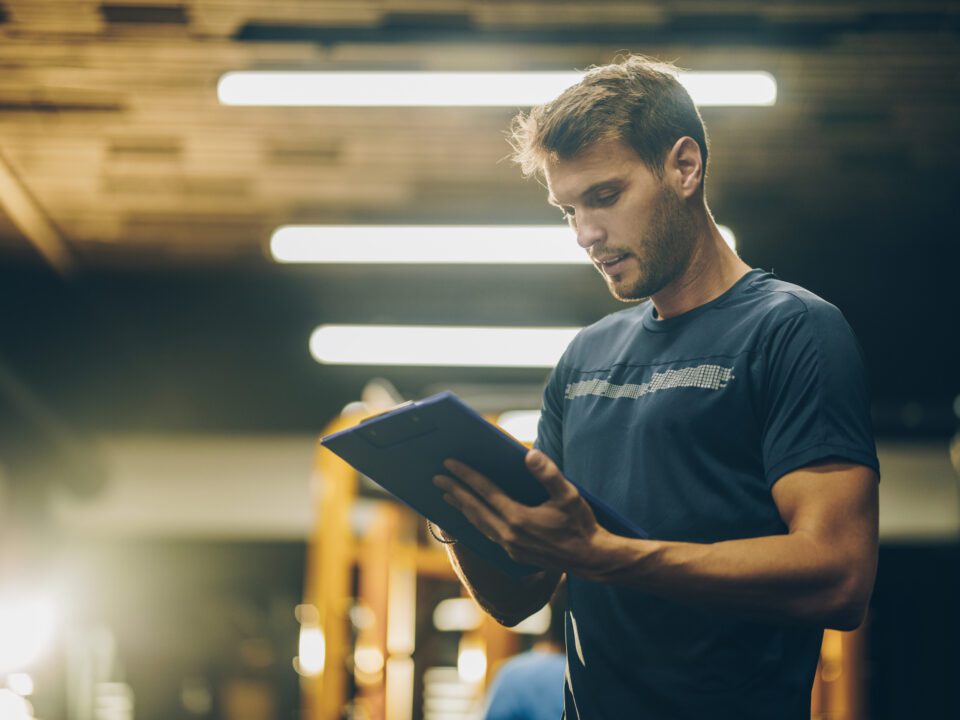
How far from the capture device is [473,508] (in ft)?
4.81

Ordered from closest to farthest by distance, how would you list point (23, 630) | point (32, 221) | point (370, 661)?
point (370, 661), point (32, 221), point (23, 630)

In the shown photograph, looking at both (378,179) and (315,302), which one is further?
(315,302)

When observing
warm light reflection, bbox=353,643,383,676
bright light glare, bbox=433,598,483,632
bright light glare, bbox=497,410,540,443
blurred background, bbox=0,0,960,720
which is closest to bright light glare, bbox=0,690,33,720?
blurred background, bbox=0,0,960,720

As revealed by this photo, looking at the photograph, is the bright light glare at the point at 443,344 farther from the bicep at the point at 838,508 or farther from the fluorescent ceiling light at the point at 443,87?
the bicep at the point at 838,508

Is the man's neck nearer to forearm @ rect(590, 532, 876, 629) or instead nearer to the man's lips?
the man's lips

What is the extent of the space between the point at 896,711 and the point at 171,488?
8166 mm

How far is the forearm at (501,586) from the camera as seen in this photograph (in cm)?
Result: 179

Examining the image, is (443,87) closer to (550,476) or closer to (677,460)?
(677,460)

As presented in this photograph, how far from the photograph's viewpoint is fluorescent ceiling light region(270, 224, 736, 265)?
692cm

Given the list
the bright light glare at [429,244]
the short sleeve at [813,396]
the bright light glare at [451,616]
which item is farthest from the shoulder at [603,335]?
the bright light glare at [451,616]

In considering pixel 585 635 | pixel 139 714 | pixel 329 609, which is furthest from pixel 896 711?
pixel 585 635

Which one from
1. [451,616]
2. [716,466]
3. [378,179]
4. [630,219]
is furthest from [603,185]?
[451,616]

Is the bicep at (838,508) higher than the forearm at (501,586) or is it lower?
higher

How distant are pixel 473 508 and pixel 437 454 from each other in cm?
9
